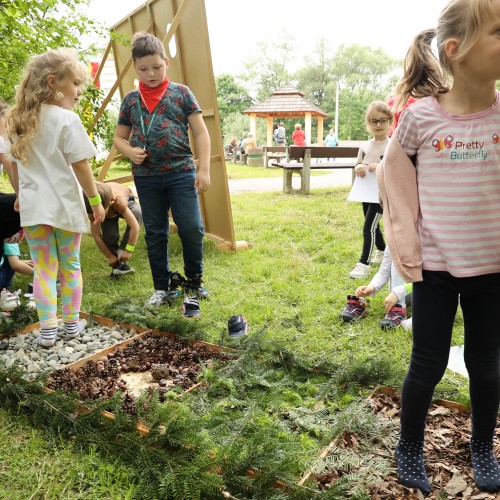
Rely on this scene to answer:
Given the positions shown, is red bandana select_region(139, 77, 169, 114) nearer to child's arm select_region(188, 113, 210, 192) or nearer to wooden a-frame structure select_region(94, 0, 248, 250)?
child's arm select_region(188, 113, 210, 192)

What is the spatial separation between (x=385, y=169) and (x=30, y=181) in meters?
2.31

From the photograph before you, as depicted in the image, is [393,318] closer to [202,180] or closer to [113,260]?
[202,180]

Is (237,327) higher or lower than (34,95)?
lower

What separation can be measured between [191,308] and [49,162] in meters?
1.45

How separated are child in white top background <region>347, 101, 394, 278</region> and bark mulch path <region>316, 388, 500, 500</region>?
2.44 m

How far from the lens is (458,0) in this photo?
1.61m

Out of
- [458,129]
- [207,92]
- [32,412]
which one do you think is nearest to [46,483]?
[32,412]

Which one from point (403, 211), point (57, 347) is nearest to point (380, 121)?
point (403, 211)

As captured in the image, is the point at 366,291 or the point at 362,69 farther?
the point at 362,69

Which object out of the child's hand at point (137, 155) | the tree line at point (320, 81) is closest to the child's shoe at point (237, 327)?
the child's hand at point (137, 155)

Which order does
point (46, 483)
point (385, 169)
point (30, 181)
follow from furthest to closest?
1. point (30, 181)
2. point (46, 483)
3. point (385, 169)

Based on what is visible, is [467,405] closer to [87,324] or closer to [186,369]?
[186,369]

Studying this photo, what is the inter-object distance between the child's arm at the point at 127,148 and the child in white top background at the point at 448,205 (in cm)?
235

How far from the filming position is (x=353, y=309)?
3.79 m
